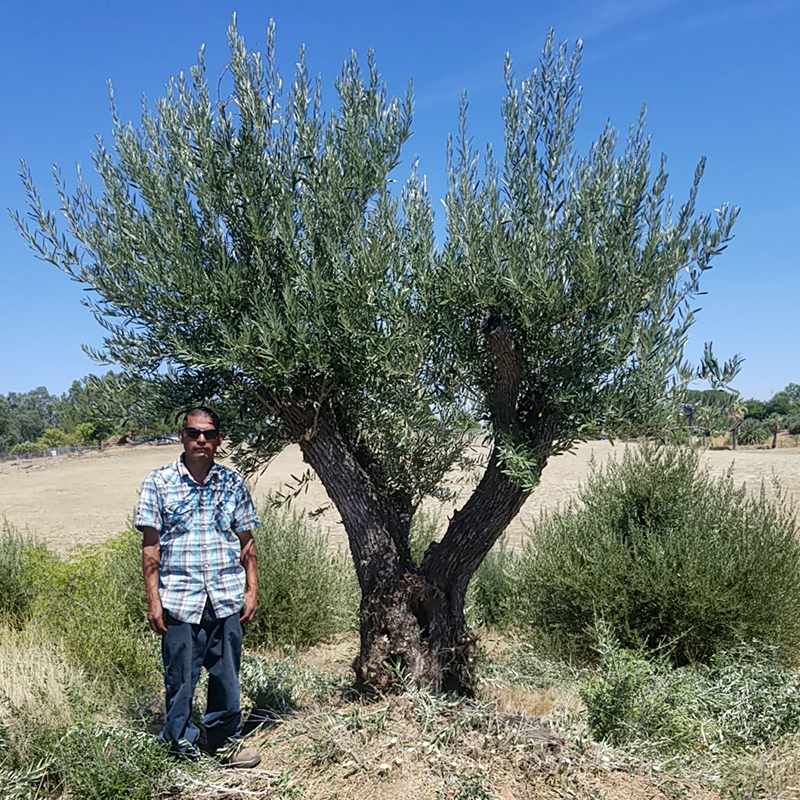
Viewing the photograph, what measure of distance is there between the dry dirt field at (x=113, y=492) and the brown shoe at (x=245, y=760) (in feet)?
6.86

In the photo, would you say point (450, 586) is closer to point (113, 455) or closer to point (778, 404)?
point (113, 455)

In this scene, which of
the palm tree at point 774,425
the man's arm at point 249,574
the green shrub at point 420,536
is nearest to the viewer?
the man's arm at point 249,574

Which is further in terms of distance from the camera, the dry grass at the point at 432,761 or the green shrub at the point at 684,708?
the green shrub at the point at 684,708

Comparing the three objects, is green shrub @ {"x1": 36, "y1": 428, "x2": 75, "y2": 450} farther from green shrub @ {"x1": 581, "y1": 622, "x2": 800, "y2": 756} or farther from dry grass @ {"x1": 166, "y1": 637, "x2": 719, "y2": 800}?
green shrub @ {"x1": 581, "y1": 622, "x2": 800, "y2": 756}

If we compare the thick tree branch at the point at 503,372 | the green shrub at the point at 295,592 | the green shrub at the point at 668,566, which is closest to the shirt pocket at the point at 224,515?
the thick tree branch at the point at 503,372

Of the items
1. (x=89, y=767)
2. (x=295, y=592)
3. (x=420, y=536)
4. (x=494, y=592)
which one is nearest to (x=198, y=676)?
(x=89, y=767)

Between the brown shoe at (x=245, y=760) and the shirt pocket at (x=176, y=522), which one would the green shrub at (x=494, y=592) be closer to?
the brown shoe at (x=245, y=760)

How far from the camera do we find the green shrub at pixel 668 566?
7.77 meters

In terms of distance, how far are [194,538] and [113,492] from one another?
31.4 metres

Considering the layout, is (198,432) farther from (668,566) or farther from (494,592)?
(494,592)

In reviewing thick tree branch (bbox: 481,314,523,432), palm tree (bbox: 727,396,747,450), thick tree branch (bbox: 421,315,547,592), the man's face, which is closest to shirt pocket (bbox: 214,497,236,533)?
the man's face

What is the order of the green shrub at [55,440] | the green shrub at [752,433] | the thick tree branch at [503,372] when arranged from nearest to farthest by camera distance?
the thick tree branch at [503,372] < the green shrub at [752,433] < the green shrub at [55,440]

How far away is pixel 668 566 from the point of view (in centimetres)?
793

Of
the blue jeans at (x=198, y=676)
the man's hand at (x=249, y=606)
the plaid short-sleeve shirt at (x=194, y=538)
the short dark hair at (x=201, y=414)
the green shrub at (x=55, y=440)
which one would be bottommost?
the blue jeans at (x=198, y=676)
